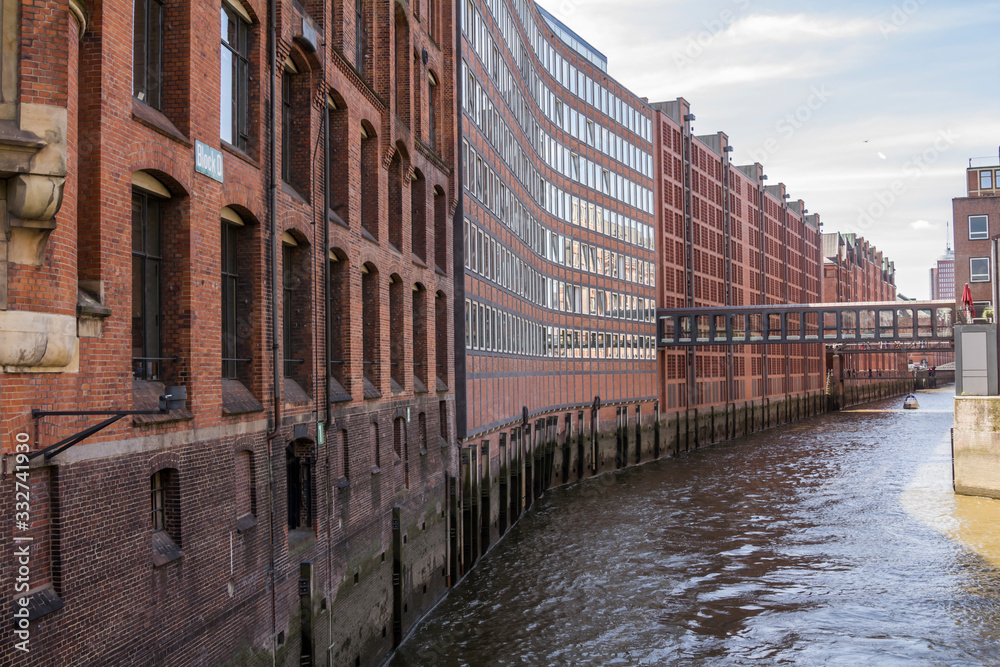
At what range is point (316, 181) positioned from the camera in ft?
55.2

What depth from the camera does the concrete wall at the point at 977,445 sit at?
37688 mm

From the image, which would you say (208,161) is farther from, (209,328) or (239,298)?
(239,298)

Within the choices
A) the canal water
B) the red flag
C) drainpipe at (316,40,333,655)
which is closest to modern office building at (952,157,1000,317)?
the red flag

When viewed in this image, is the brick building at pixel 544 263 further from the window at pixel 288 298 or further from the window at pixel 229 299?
the window at pixel 229 299

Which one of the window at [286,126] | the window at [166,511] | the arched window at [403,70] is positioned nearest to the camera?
the window at [166,511]

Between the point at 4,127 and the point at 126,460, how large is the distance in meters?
3.68

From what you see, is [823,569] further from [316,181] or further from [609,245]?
[609,245]

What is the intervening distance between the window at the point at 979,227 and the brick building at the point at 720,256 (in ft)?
63.0

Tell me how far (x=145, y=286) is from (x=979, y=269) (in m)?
57.2

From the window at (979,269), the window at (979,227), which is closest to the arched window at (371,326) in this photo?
the window at (979,269)

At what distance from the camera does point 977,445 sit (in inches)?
1512

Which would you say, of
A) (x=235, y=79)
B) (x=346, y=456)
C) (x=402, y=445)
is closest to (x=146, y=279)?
(x=235, y=79)

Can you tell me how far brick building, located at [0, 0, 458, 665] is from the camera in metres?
8.58

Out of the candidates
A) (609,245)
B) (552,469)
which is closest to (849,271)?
(609,245)
